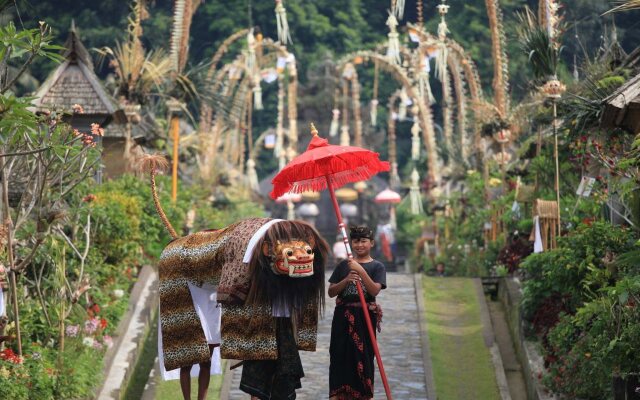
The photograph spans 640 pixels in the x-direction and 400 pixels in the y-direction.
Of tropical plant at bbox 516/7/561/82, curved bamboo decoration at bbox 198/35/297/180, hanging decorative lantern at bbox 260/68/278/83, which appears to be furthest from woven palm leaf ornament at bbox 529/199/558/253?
hanging decorative lantern at bbox 260/68/278/83

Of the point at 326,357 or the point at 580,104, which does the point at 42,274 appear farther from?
the point at 580,104

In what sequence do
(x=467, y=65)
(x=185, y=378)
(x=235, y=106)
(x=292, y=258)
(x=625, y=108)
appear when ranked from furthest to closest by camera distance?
(x=467, y=65), (x=235, y=106), (x=625, y=108), (x=185, y=378), (x=292, y=258)

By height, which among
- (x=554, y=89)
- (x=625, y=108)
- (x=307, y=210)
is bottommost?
(x=307, y=210)

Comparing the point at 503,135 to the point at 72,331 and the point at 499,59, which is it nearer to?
the point at 499,59

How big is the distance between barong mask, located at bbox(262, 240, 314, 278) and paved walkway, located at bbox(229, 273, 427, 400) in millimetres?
3565

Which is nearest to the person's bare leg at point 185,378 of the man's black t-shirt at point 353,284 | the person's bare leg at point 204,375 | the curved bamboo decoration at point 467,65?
the person's bare leg at point 204,375

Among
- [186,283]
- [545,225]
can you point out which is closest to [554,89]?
[545,225]

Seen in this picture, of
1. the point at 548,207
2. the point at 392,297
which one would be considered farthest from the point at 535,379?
the point at 392,297

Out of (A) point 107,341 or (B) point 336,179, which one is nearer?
(B) point 336,179

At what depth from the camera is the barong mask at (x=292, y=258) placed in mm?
11373

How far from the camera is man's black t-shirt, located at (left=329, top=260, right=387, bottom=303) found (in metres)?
12.3

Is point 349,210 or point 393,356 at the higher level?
point 393,356

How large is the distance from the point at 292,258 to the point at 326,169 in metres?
1.45

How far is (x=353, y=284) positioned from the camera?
12.3m
